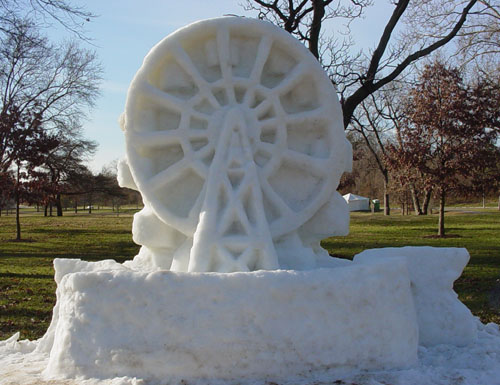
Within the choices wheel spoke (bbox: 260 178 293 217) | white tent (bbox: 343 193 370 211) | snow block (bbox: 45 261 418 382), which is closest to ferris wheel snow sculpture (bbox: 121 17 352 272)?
wheel spoke (bbox: 260 178 293 217)

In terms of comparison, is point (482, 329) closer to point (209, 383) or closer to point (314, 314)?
point (314, 314)

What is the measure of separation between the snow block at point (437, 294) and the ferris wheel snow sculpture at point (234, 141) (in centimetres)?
75

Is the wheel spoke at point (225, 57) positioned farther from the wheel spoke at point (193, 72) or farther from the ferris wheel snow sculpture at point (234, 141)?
the wheel spoke at point (193, 72)

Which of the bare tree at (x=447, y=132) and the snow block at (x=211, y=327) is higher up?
the bare tree at (x=447, y=132)

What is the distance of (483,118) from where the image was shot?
661 inches

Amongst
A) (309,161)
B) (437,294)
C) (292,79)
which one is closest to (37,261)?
(309,161)

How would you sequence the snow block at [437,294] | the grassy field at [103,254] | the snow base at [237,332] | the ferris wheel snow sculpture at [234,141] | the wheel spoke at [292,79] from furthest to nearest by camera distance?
the grassy field at [103,254] → the wheel spoke at [292,79] → the snow block at [437,294] → the ferris wheel snow sculpture at [234,141] → the snow base at [237,332]

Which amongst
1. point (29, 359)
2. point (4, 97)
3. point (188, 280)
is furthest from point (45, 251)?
point (188, 280)

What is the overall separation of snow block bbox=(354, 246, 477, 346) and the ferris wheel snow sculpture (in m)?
0.75

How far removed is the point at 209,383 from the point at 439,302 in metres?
2.57

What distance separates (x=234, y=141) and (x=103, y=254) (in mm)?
10020

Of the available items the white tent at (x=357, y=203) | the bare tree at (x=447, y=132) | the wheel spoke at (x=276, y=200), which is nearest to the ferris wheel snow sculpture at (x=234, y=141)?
the wheel spoke at (x=276, y=200)

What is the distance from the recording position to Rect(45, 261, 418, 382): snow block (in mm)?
3855

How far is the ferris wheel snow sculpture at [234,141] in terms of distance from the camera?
4.94 metres
